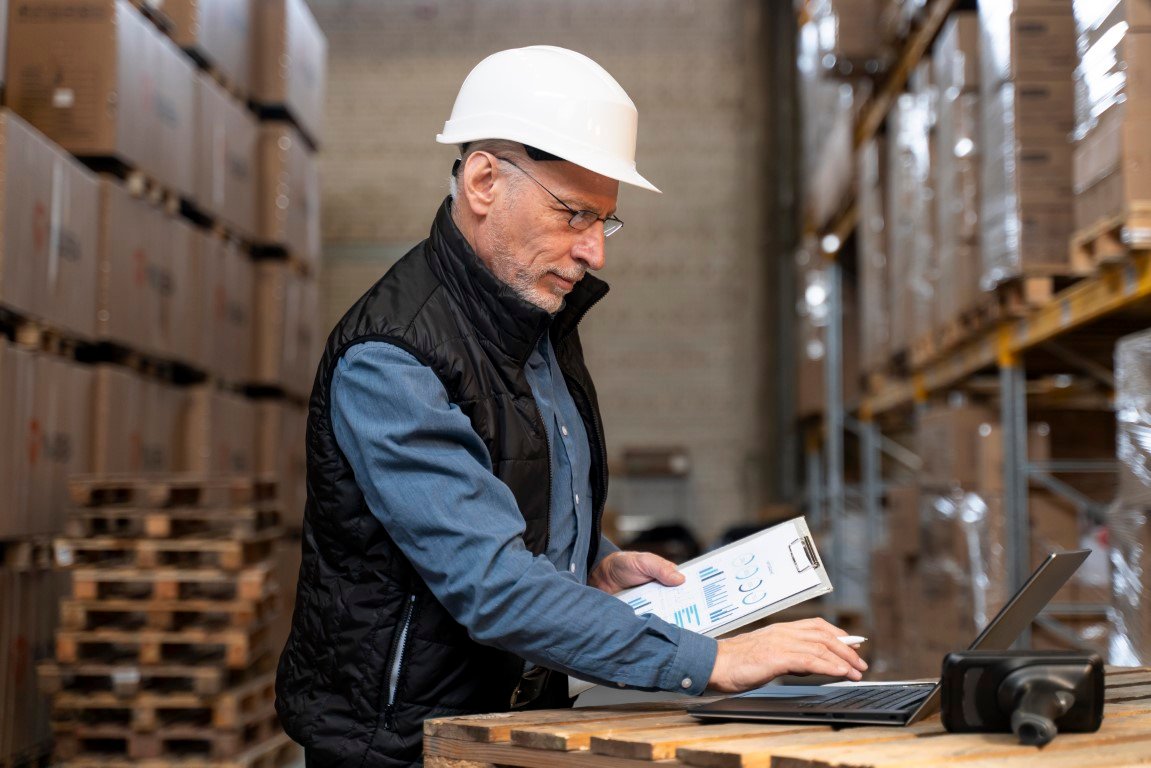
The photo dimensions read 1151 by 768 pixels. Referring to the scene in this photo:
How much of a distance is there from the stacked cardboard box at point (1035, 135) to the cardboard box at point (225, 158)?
392 centimetres

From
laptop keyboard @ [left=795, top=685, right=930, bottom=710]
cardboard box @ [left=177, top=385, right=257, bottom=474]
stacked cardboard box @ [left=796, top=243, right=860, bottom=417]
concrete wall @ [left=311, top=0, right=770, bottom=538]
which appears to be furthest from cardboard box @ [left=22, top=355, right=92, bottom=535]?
concrete wall @ [left=311, top=0, right=770, bottom=538]

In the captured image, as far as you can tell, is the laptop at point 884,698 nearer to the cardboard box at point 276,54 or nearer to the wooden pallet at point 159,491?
the wooden pallet at point 159,491

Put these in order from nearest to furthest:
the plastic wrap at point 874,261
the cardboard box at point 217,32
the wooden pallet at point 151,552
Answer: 1. the wooden pallet at point 151,552
2. the cardboard box at point 217,32
3. the plastic wrap at point 874,261

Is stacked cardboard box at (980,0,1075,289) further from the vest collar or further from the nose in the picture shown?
the vest collar

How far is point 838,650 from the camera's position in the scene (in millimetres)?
2025

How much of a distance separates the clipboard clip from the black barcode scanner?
52 cm

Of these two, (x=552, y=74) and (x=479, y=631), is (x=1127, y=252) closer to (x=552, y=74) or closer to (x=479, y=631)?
(x=552, y=74)

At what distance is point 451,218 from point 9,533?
333 centimetres

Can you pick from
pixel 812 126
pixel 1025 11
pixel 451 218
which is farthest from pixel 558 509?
pixel 812 126

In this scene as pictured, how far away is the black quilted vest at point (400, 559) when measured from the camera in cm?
215

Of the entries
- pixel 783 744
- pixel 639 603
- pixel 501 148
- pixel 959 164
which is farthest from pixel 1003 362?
pixel 783 744

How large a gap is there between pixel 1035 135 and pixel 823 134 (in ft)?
21.3

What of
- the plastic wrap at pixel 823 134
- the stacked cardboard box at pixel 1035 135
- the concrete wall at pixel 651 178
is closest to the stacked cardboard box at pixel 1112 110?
the stacked cardboard box at pixel 1035 135

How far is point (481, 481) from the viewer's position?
6.79 feet
